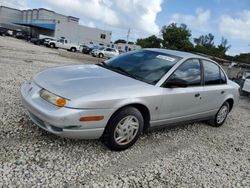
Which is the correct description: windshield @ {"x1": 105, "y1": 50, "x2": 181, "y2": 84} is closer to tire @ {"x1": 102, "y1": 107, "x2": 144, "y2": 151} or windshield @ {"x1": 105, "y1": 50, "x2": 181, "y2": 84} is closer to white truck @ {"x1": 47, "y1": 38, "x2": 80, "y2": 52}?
tire @ {"x1": 102, "y1": 107, "x2": 144, "y2": 151}

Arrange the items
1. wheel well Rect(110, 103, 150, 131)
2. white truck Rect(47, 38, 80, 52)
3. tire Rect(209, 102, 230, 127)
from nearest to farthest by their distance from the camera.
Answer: wheel well Rect(110, 103, 150, 131)
tire Rect(209, 102, 230, 127)
white truck Rect(47, 38, 80, 52)

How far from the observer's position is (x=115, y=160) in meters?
3.69

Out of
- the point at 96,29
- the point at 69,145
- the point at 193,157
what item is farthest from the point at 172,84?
the point at 96,29

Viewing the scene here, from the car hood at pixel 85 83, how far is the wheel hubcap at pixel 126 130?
406 mm

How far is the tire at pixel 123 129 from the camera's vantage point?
3686 millimetres

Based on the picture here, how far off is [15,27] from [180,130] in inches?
3320

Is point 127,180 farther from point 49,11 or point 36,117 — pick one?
point 49,11

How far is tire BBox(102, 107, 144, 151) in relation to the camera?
369 cm

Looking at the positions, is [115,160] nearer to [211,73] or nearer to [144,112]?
[144,112]

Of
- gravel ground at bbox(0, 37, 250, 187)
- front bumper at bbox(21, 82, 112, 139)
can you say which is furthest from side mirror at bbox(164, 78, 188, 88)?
front bumper at bbox(21, 82, 112, 139)

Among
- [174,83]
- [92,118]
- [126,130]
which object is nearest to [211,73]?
[174,83]

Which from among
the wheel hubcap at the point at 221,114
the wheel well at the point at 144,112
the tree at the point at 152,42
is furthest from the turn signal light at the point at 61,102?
the tree at the point at 152,42

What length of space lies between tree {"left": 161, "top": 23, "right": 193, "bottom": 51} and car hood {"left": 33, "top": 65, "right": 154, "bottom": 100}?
197ft

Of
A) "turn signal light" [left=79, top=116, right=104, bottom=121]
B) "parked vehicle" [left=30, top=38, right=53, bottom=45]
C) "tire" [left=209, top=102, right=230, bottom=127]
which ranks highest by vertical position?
"turn signal light" [left=79, top=116, right=104, bottom=121]
